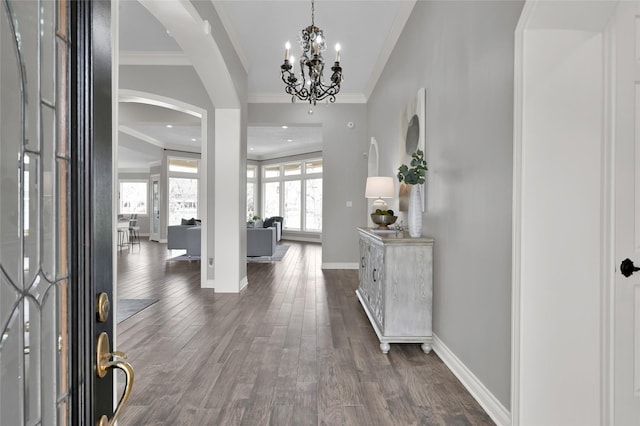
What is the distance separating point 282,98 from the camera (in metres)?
6.38

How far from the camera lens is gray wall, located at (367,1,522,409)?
72.4 inches

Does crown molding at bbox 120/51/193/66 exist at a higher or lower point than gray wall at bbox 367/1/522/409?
higher

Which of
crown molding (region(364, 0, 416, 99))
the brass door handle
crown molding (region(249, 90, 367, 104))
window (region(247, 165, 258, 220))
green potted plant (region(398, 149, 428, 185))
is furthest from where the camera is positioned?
window (region(247, 165, 258, 220))

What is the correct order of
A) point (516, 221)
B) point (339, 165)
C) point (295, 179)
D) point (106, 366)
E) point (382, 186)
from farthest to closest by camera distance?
point (295, 179), point (339, 165), point (382, 186), point (516, 221), point (106, 366)

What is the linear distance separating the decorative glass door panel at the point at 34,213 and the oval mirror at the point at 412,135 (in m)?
3.01

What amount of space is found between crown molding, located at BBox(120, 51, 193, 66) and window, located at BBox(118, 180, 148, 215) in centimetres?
964

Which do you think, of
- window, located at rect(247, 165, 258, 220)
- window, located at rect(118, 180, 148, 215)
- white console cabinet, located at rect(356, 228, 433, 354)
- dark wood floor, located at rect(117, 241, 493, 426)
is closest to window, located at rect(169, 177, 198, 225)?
window, located at rect(247, 165, 258, 220)

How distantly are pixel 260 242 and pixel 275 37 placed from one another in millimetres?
→ 4292

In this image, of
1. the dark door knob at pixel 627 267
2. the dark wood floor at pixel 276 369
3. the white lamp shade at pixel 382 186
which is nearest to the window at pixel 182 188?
the dark wood floor at pixel 276 369

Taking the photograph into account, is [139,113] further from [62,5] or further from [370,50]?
[62,5]

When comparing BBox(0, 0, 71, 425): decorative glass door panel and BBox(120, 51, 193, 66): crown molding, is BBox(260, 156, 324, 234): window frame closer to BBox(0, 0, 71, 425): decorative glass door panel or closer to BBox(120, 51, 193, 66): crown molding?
BBox(120, 51, 193, 66): crown molding

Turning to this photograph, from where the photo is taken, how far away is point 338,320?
3518 millimetres

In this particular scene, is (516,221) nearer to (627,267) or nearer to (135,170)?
(627,267)

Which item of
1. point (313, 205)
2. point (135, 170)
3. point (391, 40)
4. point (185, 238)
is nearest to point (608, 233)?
point (391, 40)
